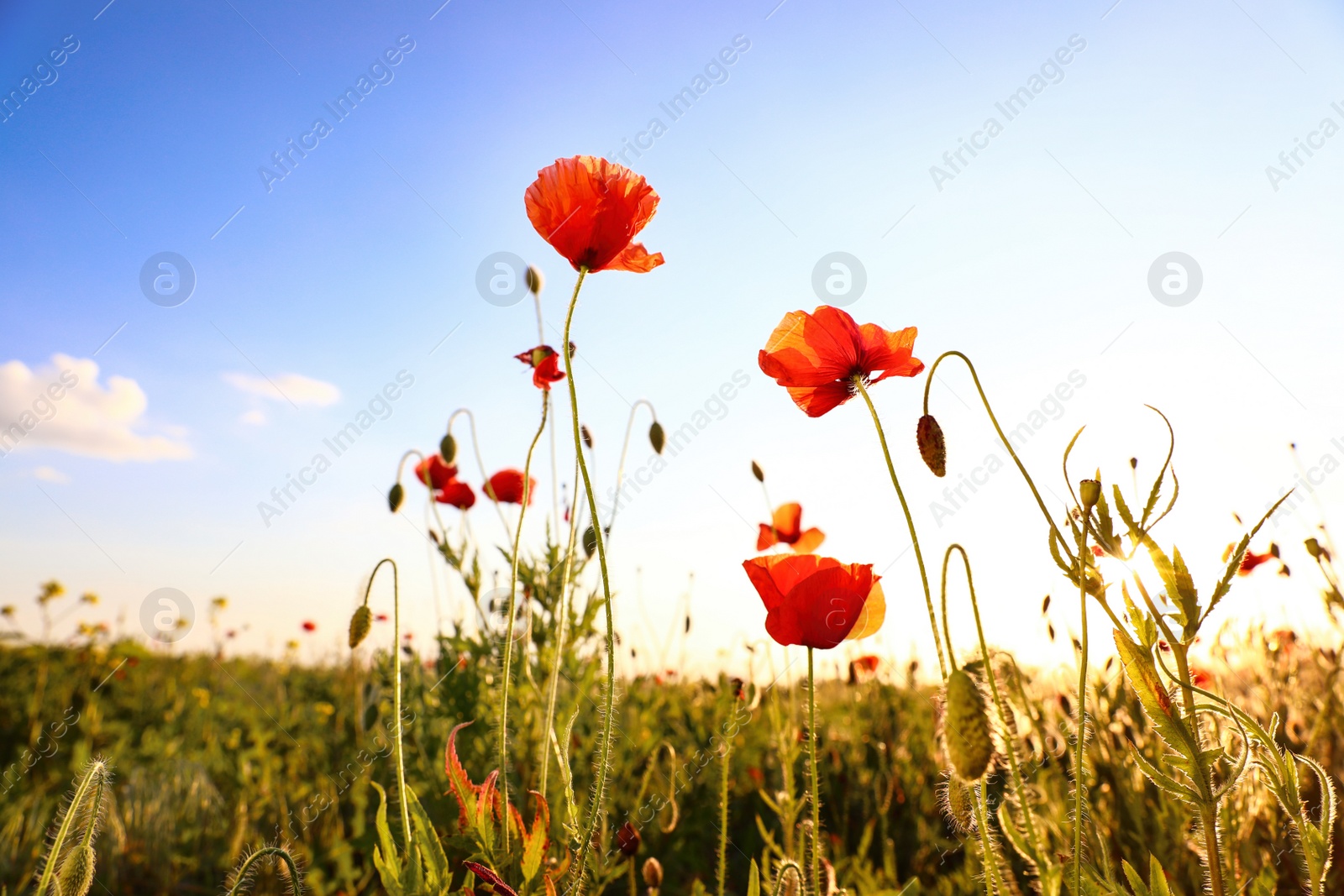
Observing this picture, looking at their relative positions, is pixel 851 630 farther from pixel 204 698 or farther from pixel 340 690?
pixel 204 698

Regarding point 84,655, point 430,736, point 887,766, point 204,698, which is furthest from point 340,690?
point 887,766

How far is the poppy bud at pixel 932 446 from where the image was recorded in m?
1.13

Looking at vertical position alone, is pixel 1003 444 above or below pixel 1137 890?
above

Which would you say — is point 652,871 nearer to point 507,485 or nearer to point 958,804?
point 958,804

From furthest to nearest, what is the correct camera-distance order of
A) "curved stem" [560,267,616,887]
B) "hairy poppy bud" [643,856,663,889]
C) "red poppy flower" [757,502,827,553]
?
"red poppy flower" [757,502,827,553] → "hairy poppy bud" [643,856,663,889] → "curved stem" [560,267,616,887]

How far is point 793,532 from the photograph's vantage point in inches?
99.1

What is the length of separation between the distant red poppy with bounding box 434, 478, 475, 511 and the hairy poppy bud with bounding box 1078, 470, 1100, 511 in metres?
2.21

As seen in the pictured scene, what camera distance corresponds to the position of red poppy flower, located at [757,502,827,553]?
2504 millimetres

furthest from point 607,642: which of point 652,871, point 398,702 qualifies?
point 652,871

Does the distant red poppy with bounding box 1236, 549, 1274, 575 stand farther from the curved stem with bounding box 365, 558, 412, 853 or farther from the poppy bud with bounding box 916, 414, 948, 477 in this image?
the curved stem with bounding box 365, 558, 412, 853

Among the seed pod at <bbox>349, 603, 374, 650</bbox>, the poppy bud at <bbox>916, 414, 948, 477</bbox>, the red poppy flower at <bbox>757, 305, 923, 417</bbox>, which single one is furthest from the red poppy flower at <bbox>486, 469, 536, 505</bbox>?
the poppy bud at <bbox>916, 414, 948, 477</bbox>

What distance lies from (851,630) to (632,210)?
834mm

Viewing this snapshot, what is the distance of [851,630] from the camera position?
1303 mm

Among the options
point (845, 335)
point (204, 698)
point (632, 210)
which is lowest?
point (204, 698)
